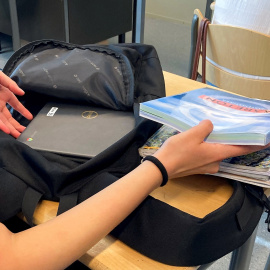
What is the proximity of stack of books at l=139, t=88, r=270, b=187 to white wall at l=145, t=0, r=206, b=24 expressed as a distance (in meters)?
3.60

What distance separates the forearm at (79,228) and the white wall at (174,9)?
3883 mm

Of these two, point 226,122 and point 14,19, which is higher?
point 226,122

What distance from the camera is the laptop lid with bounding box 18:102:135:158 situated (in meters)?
0.71

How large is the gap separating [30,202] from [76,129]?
194 millimetres

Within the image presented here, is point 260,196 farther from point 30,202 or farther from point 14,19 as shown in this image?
point 14,19

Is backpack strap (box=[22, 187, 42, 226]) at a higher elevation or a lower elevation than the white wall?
higher

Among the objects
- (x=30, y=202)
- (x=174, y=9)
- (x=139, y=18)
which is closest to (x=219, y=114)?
(x=30, y=202)

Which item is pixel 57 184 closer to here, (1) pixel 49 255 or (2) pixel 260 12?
(1) pixel 49 255

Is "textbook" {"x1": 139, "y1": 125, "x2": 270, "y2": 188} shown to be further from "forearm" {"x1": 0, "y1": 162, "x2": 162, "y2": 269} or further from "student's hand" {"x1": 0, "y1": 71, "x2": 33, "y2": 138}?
"student's hand" {"x1": 0, "y1": 71, "x2": 33, "y2": 138}

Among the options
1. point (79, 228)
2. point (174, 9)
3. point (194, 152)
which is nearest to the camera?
point (79, 228)

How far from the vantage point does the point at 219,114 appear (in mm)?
732

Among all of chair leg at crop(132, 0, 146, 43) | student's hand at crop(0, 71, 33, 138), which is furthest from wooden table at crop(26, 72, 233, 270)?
chair leg at crop(132, 0, 146, 43)

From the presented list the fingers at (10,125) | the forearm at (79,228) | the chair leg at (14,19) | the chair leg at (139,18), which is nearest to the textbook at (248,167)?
the forearm at (79,228)

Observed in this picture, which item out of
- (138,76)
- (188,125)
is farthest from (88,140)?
(138,76)
